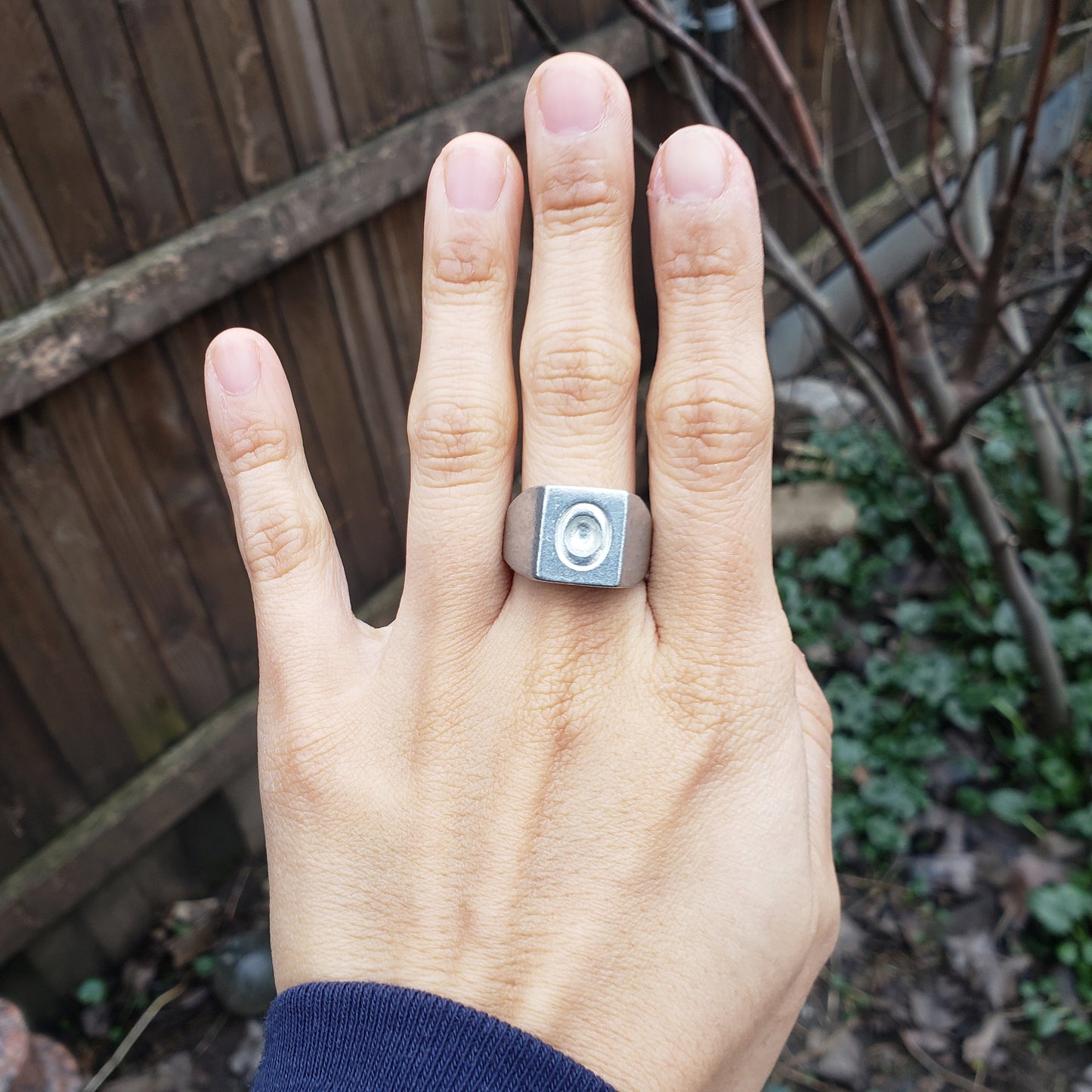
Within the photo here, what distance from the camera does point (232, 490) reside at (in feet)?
4.12

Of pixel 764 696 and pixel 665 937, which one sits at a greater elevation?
pixel 764 696

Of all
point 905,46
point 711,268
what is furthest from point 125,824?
point 905,46

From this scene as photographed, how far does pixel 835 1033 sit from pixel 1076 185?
4990 millimetres

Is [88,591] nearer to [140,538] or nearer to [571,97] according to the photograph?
[140,538]

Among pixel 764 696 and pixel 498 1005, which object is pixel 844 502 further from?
pixel 498 1005

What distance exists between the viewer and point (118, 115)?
79.4 inches

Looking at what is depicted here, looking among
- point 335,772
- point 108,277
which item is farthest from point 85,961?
point 335,772

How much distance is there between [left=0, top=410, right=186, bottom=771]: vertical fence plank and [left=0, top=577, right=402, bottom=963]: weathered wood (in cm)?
9

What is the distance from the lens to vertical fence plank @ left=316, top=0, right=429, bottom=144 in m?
2.39

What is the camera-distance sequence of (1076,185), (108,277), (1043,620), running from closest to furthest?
1. (108,277)
2. (1043,620)
3. (1076,185)

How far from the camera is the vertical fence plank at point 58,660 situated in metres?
2.19

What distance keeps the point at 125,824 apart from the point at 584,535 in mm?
2059

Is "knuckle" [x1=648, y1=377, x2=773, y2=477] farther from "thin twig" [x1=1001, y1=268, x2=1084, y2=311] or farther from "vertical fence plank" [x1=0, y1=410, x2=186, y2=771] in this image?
"vertical fence plank" [x1=0, y1=410, x2=186, y2=771]

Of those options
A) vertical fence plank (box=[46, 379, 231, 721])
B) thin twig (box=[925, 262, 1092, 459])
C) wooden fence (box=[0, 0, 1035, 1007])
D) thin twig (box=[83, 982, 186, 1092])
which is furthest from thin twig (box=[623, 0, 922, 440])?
thin twig (box=[83, 982, 186, 1092])
